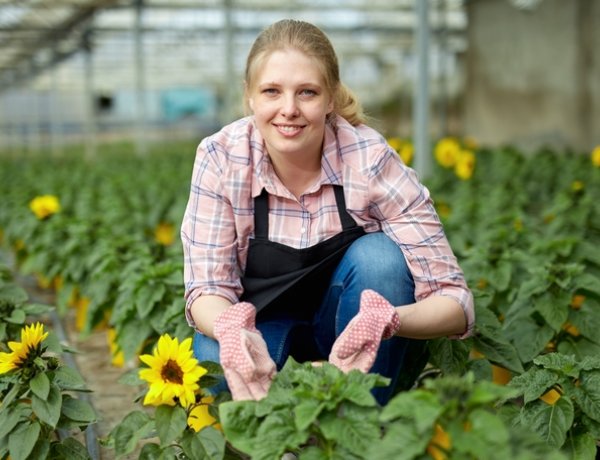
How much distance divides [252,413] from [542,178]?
4.86 meters

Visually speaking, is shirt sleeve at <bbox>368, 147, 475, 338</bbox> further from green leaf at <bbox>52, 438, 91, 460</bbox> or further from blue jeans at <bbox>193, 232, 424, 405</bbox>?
green leaf at <bbox>52, 438, 91, 460</bbox>

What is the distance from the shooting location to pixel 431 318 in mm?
2334

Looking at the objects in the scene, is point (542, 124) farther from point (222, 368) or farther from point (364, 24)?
point (222, 368)

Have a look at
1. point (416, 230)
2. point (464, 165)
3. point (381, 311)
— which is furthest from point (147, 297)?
point (464, 165)

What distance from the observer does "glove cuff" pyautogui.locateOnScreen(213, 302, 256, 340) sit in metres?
2.23

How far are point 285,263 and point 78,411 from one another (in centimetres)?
68

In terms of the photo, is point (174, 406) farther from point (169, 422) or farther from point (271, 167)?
point (271, 167)

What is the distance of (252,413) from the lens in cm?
206

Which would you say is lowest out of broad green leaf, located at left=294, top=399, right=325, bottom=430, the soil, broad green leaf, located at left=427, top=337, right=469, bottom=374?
the soil

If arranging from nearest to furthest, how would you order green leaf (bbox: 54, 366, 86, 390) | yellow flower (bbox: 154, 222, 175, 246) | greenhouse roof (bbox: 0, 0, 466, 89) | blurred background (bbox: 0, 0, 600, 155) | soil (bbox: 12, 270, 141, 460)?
green leaf (bbox: 54, 366, 86, 390) → soil (bbox: 12, 270, 141, 460) → yellow flower (bbox: 154, 222, 175, 246) → blurred background (bbox: 0, 0, 600, 155) → greenhouse roof (bbox: 0, 0, 466, 89)

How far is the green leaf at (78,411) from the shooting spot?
2449 millimetres

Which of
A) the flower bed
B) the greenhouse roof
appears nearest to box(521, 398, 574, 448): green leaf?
the flower bed

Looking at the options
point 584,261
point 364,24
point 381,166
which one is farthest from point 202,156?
point 364,24

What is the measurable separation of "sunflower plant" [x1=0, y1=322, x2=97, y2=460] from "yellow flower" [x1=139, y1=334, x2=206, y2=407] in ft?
1.03
